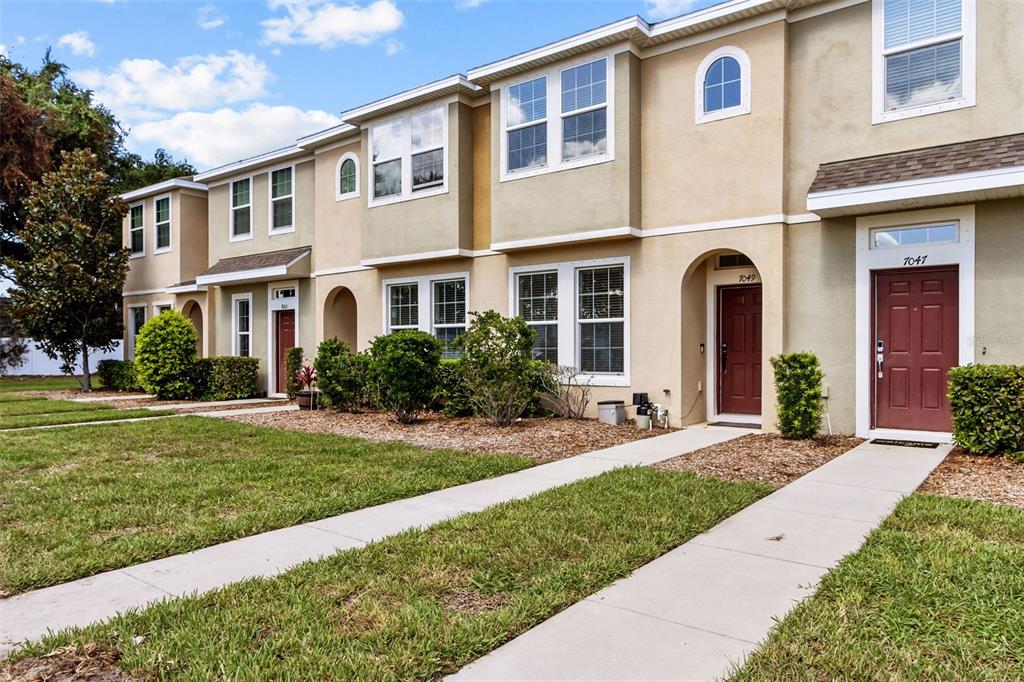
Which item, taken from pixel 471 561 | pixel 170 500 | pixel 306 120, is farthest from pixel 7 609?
pixel 306 120

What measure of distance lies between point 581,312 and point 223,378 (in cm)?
1034

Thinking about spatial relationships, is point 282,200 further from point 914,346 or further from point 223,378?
point 914,346

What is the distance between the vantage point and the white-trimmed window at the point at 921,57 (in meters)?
8.45

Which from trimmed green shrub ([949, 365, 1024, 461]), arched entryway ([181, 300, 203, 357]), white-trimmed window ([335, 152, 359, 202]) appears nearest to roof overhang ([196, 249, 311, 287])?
white-trimmed window ([335, 152, 359, 202])

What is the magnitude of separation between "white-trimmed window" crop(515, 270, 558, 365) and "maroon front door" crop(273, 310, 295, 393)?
7.82 m

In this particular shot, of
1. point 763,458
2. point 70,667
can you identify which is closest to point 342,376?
point 763,458

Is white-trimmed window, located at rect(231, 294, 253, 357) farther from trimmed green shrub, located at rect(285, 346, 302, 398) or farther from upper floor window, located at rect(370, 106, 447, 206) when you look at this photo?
upper floor window, located at rect(370, 106, 447, 206)

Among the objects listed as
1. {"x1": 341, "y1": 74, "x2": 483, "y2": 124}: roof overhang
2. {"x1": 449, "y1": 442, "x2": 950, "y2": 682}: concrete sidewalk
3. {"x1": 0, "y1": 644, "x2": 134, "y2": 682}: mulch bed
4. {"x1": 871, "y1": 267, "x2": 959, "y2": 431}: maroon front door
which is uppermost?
{"x1": 341, "y1": 74, "x2": 483, "y2": 124}: roof overhang

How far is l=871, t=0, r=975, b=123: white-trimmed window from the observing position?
27.7 feet

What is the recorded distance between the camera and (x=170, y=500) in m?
6.04

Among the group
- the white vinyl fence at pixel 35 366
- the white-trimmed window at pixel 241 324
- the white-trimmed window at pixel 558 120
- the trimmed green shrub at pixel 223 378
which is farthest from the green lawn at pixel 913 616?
the white vinyl fence at pixel 35 366

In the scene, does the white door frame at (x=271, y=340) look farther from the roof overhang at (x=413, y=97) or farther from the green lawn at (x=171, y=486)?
the green lawn at (x=171, y=486)

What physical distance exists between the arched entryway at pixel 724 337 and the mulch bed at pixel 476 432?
1537 millimetres

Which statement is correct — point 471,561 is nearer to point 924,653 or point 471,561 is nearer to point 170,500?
point 924,653
